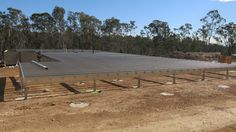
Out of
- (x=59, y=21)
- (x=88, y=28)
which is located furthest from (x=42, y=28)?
(x=88, y=28)

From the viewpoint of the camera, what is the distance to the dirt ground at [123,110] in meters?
5.03

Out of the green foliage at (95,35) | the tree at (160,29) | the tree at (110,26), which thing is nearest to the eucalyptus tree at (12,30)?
the green foliage at (95,35)

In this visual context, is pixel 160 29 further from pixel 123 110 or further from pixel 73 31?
pixel 123 110

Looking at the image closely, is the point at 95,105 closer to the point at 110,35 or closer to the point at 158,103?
the point at 158,103

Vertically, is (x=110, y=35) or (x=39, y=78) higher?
(x=110, y=35)

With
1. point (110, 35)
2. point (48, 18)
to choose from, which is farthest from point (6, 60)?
point (110, 35)

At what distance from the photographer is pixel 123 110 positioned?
20.3 feet

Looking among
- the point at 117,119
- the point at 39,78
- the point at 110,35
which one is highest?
the point at 110,35

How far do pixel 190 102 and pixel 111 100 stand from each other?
2.20 metres

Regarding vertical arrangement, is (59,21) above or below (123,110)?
above

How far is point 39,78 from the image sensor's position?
6.80 meters

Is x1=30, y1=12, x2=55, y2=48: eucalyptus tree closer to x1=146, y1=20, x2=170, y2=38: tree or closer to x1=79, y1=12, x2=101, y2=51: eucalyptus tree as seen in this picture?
x1=79, y1=12, x2=101, y2=51: eucalyptus tree

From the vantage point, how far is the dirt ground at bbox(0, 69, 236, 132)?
16.5ft

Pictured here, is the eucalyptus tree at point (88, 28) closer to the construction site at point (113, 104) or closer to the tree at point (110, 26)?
the tree at point (110, 26)
